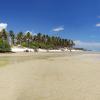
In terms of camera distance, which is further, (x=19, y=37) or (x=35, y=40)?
(x=35, y=40)

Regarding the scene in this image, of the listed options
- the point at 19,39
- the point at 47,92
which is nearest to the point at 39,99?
the point at 47,92

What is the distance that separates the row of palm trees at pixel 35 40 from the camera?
117 m

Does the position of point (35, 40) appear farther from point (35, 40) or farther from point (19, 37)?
point (19, 37)

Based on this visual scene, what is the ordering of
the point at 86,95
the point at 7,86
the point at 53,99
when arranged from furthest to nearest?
the point at 7,86 < the point at 86,95 < the point at 53,99

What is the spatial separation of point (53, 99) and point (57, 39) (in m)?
152

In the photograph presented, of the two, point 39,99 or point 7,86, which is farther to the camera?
point 7,86

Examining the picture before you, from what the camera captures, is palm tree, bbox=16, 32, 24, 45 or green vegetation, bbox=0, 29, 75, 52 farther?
palm tree, bbox=16, 32, 24, 45

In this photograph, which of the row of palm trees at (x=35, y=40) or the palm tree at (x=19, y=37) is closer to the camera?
the row of palm trees at (x=35, y=40)

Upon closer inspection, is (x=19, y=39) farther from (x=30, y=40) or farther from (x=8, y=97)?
(x=8, y=97)

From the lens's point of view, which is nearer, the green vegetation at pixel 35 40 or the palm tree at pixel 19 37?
the green vegetation at pixel 35 40

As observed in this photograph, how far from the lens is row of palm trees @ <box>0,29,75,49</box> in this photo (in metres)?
117

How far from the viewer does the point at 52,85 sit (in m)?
12.7

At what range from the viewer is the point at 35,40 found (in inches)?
5571

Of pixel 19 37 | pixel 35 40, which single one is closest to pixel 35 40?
pixel 35 40
